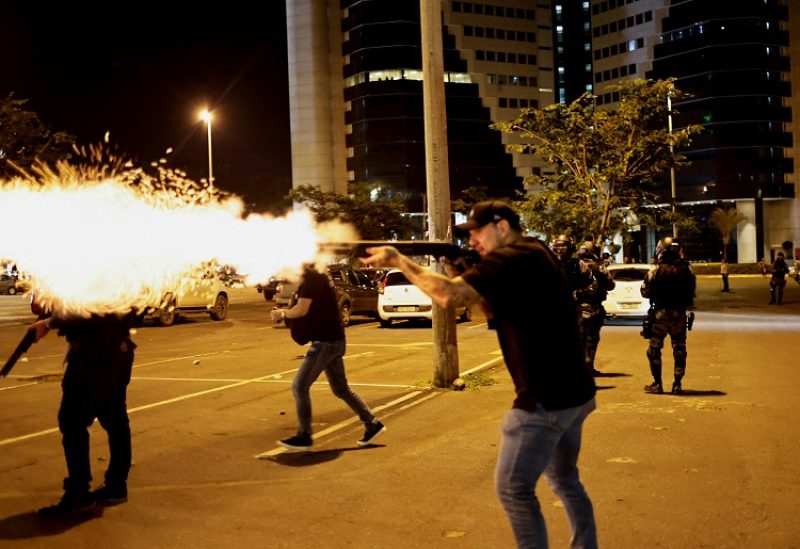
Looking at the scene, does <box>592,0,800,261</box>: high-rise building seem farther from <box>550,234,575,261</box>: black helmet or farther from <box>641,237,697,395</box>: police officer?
<box>641,237,697,395</box>: police officer

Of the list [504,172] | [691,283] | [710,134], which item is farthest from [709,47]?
[691,283]

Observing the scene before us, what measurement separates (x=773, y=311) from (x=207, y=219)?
75.9 feet

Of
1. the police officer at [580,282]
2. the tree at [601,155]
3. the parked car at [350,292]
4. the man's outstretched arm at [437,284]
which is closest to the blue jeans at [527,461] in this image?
the man's outstretched arm at [437,284]

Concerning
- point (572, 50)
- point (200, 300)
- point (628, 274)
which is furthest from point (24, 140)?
point (572, 50)

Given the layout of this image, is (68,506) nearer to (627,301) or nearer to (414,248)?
(414,248)

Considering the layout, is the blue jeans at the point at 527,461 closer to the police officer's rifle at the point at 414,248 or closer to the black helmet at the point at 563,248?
the police officer's rifle at the point at 414,248

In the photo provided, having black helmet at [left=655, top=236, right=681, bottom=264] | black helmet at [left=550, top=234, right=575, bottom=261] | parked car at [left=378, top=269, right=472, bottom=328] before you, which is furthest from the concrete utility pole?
parked car at [left=378, top=269, right=472, bottom=328]

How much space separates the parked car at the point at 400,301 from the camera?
24.1m

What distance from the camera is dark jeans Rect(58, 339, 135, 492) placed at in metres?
6.45

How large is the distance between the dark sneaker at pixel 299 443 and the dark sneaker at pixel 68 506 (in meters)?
2.15

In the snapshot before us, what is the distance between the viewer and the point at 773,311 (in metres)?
28.3

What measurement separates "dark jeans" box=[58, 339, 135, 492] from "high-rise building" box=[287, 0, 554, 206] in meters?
87.5

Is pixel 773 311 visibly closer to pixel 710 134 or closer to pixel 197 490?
pixel 197 490

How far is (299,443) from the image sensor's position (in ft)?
27.2
